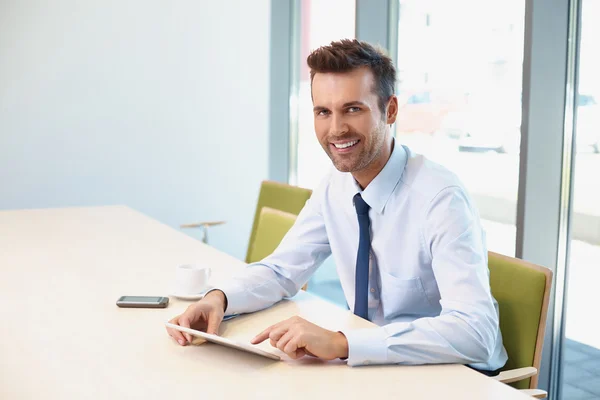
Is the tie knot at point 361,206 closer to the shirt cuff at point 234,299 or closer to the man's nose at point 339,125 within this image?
the man's nose at point 339,125

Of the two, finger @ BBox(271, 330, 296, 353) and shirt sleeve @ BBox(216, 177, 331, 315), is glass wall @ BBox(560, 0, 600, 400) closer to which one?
shirt sleeve @ BBox(216, 177, 331, 315)

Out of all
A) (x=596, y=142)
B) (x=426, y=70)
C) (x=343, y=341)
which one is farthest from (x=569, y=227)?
(x=343, y=341)

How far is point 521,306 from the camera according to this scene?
1.74 meters

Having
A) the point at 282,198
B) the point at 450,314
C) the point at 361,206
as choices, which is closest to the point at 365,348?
the point at 450,314

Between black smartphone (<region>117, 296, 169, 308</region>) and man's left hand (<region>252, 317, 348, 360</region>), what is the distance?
50 cm

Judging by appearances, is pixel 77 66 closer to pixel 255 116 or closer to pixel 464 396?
pixel 255 116

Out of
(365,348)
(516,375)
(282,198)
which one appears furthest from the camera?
(282,198)

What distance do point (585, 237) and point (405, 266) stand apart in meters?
1.41

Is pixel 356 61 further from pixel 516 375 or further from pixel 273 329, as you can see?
pixel 516 375

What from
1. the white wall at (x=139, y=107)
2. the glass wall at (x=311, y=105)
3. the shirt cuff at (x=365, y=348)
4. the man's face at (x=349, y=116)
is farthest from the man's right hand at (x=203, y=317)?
the white wall at (x=139, y=107)

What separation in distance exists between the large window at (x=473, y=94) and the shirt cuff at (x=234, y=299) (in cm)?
169

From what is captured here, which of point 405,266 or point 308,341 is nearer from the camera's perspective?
point 308,341

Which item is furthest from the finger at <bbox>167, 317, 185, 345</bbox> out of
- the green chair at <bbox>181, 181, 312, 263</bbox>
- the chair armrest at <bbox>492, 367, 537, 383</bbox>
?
the green chair at <bbox>181, 181, 312, 263</bbox>

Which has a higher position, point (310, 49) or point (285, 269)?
point (310, 49)
